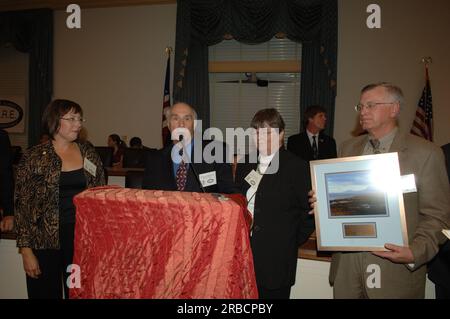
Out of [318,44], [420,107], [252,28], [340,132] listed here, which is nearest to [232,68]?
[252,28]

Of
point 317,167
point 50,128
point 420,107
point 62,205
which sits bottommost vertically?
point 62,205

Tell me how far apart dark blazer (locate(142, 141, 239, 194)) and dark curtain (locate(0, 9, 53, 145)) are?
784cm

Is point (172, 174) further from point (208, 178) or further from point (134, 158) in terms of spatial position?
point (134, 158)

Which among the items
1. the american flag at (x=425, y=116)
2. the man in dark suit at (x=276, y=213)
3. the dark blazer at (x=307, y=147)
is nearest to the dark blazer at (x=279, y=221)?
the man in dark suit at (x=276, y=213)

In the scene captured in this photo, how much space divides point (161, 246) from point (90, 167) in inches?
47.5

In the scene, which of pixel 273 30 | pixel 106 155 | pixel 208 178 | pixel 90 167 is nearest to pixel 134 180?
pixel 90 167

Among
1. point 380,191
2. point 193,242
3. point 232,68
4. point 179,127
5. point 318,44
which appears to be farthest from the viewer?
point 232,68

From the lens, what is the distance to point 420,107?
242 inches

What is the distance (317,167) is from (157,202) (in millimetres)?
895

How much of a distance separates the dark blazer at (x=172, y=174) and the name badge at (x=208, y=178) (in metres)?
0.03

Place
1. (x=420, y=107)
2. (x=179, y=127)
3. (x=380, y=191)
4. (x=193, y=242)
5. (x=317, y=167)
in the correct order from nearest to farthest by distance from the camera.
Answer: (x=193, y=242), (x=380, y=191), (x=317, y=167), (x=179, y=127), (x=420, y=107)

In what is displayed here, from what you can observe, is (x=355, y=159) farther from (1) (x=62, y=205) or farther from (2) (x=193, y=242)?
(1) (x=62, y=205)

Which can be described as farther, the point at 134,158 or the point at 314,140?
the point at 134,158

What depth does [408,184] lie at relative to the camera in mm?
1467
